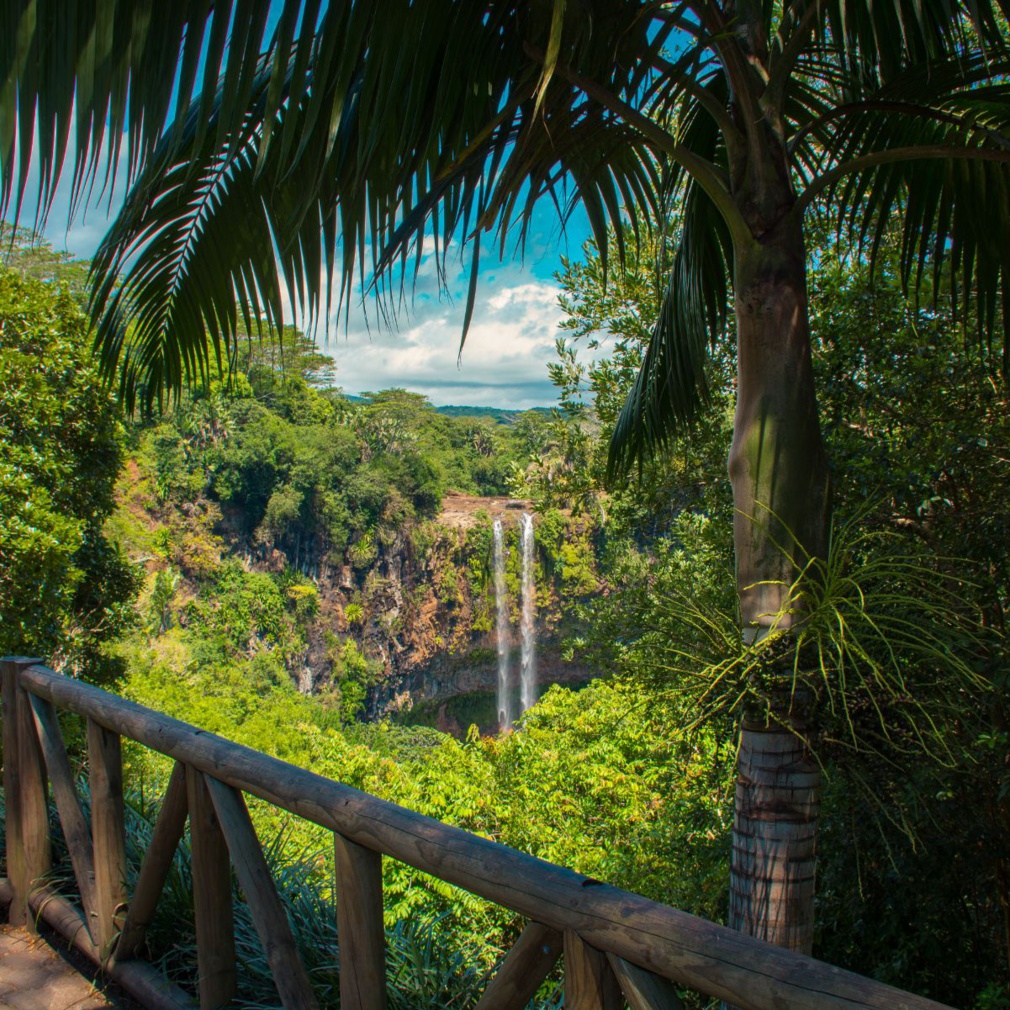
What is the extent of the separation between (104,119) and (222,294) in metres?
1.14

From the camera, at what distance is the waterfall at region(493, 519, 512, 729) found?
91.1 ft

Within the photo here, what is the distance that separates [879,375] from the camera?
12.2 feet

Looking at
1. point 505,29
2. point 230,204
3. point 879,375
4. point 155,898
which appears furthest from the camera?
point 879,375

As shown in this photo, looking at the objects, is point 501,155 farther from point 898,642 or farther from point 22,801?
point 22,801

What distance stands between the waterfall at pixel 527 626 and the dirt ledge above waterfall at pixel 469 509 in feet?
2.98

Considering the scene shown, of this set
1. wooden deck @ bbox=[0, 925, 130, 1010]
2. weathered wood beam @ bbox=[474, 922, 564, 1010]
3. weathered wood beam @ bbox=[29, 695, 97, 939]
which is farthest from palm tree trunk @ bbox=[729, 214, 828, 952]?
weathered wood beam @ bbox=[29, 695, 97, 939]

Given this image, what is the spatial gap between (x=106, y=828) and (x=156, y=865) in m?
0.27

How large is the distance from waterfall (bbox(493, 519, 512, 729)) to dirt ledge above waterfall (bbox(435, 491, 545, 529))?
88cm

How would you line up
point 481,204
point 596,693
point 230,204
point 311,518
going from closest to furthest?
point 481,204 → point 230,204 → point 596,693 → point 311,518

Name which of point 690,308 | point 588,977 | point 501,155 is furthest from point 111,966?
point 690,308

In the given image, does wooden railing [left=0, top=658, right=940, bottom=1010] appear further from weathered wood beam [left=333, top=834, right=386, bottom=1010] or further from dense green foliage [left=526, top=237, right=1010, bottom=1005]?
dense green foliage [left=526, top=237, right=1010, bottom=1005]

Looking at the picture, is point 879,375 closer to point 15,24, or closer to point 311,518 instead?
point 15,24

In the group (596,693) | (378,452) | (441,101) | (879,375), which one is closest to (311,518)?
(378,452)

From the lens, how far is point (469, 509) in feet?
95.7
